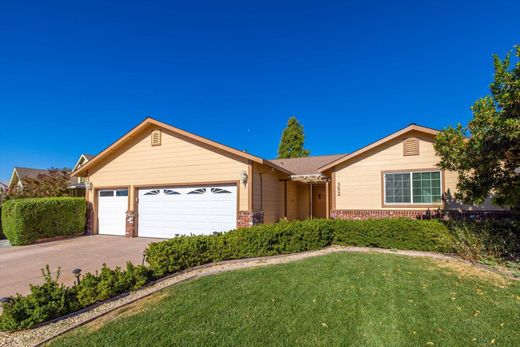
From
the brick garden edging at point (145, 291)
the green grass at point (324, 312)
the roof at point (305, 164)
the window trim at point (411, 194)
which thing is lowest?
the brick garden edging at point (145, 291)

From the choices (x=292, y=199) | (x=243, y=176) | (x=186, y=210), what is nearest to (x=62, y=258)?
(x=186, y=210)

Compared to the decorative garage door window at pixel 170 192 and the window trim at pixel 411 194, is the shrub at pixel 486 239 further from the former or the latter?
the decorative garage door window at pixel 170 192

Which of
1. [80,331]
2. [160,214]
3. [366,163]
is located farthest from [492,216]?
[160,214]

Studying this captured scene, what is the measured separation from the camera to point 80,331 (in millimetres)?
3715

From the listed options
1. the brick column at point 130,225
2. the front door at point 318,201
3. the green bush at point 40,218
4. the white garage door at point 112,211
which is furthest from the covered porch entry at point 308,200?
the green bush at point 40,218

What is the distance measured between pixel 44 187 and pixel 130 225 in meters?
7.05

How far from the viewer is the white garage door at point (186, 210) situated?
11.1m

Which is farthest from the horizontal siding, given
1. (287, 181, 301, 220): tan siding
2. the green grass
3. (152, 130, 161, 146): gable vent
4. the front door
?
(152, 130, 161, 146): gable vent

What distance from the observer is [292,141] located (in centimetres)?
3183

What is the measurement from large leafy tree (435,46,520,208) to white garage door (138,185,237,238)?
296 inches

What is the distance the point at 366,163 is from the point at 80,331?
1080cm

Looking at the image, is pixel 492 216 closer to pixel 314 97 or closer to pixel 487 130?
pixel 487 130

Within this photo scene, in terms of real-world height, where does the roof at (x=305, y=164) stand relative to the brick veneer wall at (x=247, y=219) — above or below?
above

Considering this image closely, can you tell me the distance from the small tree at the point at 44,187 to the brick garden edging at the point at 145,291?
13816mm
